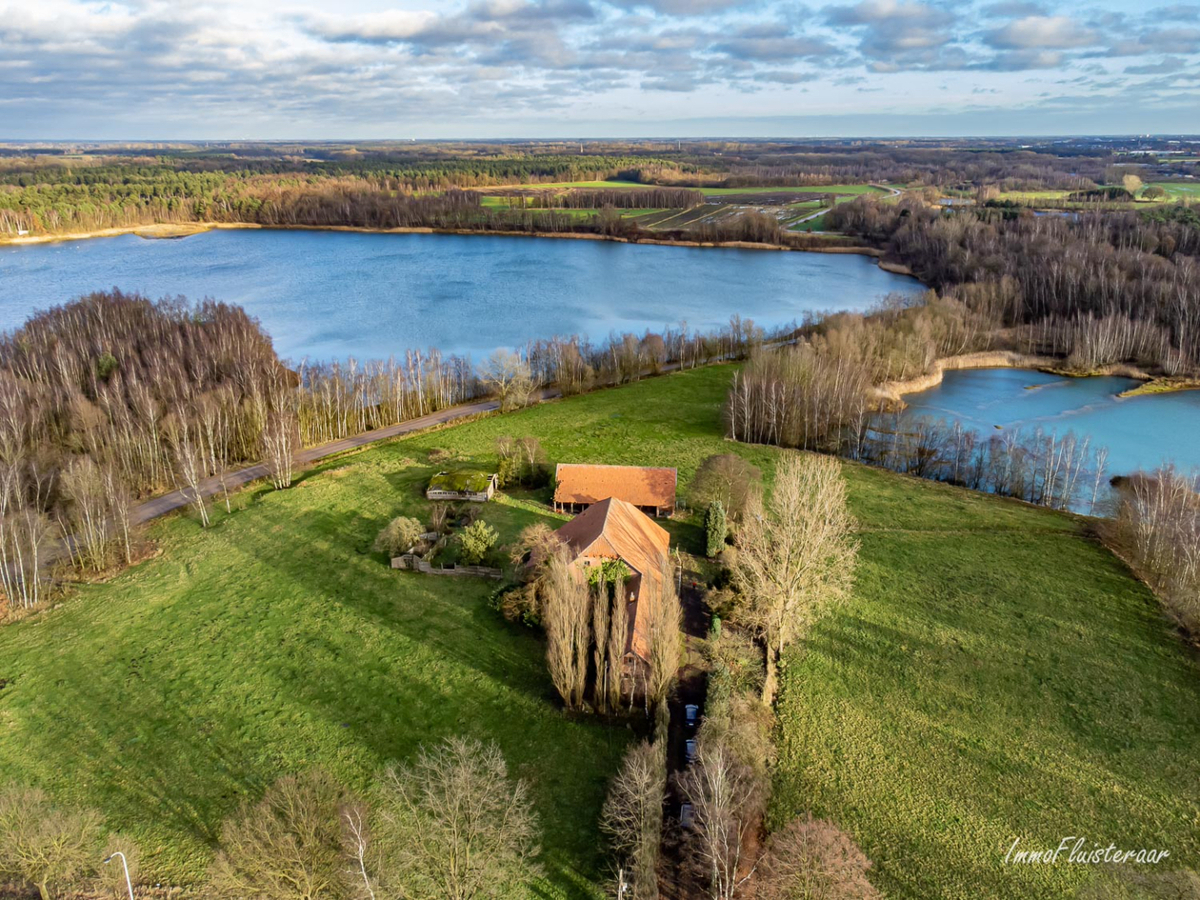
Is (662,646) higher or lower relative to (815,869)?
higher

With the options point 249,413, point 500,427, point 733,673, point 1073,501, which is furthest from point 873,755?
point 249,413

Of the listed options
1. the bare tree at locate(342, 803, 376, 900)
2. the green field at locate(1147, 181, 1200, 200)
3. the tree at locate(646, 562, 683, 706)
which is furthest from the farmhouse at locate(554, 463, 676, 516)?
the green field at locate(1147, 181, 1200, 200)

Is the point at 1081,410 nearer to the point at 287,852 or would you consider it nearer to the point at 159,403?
the point at 287,852

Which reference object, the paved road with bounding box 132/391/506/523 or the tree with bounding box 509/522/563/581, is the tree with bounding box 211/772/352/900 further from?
the paved road with bounding box 132/391/506/523

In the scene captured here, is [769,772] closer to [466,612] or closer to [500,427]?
[466,612]

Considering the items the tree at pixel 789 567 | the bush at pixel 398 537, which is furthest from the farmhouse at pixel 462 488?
the tree at pixel 789 567

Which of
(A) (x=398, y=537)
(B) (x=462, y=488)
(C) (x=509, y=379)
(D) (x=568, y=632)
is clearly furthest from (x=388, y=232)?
(D) (x=568, y=632)
